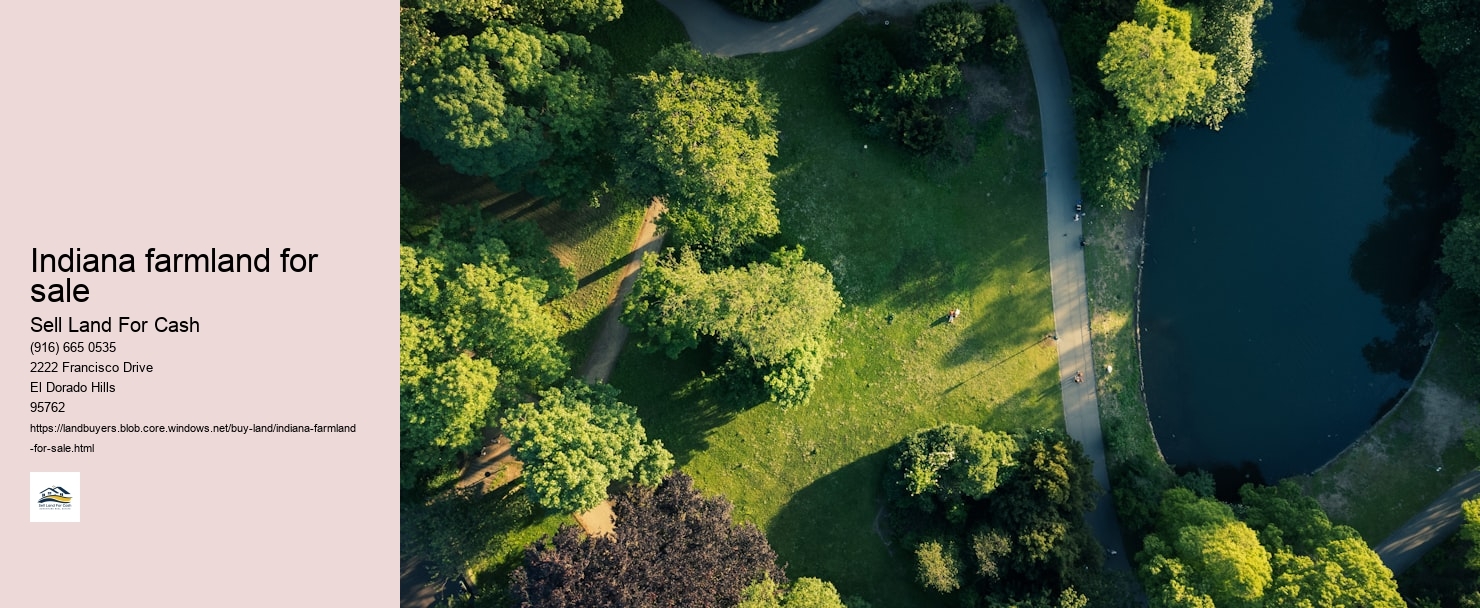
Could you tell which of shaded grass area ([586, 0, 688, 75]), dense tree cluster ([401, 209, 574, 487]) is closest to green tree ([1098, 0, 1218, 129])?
shaded grass area ([586, 0, 688, 75])

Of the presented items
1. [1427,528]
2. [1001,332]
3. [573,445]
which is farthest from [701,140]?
[1427,528]

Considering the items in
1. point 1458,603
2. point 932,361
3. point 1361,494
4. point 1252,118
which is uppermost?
point 1252,118

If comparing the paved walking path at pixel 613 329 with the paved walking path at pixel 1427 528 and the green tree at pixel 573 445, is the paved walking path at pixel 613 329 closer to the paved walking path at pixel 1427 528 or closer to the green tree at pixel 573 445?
the green tree at pixel 573 445

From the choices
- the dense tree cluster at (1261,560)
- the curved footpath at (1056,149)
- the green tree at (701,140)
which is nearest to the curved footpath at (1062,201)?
the curved footpath at (1056,149)

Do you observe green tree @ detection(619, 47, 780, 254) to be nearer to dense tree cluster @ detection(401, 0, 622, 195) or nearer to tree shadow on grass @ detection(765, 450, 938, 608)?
dense tree cluster @ detection(401, 0, 622, 195)

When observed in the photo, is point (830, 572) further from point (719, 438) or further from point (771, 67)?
point (771, 67)

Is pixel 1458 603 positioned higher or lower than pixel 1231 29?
lower

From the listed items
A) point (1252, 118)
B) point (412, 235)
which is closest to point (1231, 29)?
point (1252, 118)
